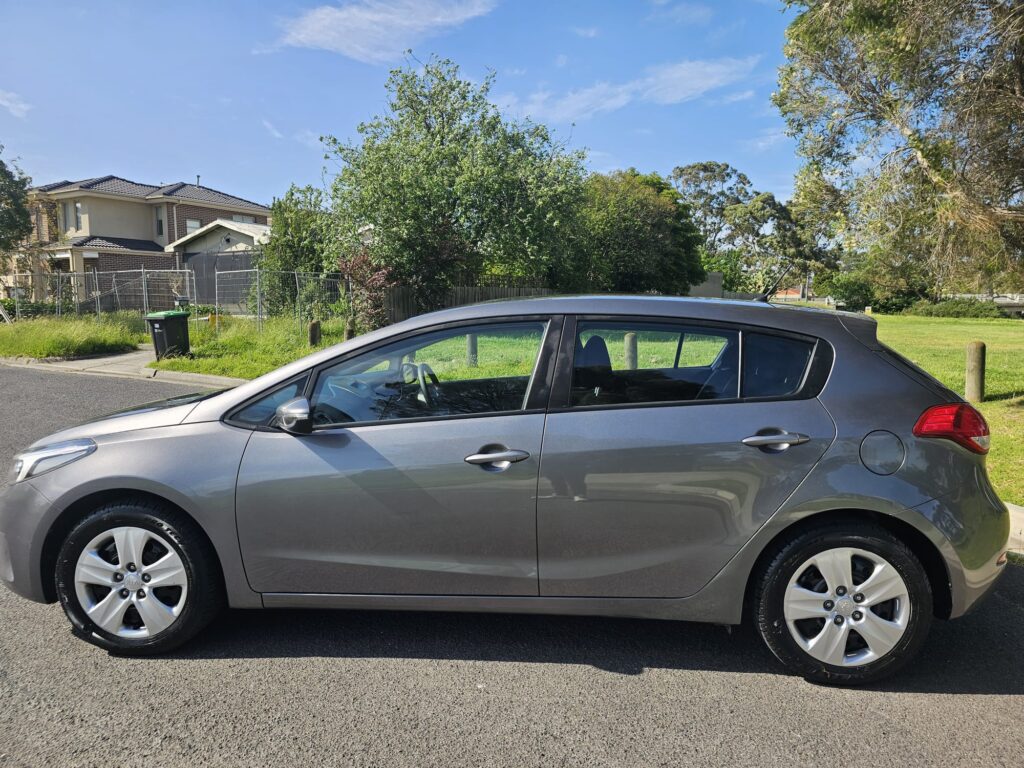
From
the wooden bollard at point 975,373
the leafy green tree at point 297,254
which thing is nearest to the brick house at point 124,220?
the leafy green tree at point 297,254

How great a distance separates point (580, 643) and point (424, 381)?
4.72ft

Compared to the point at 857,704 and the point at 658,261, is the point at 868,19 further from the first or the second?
the point at 658,261

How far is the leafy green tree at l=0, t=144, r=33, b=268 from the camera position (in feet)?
82.5

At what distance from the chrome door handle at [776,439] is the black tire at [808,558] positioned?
38cm

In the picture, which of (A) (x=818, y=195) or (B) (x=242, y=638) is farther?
(A) (x=818, y=195)

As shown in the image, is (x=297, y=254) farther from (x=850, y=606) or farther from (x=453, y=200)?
(x=850, y=606)

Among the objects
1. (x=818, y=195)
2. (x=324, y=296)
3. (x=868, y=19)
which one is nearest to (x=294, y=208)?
(x=324, y=296)

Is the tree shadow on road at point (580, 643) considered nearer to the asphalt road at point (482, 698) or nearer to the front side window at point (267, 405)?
the asphalt road at point (482, 698)

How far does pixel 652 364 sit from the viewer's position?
11.3ft

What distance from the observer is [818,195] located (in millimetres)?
10883

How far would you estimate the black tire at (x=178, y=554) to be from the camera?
316 centimetres

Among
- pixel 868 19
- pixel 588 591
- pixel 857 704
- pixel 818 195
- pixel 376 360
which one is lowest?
pixel 857 704

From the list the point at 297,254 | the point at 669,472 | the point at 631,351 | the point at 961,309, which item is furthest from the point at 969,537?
the point at 961,309

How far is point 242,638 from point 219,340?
14549 millimetres
